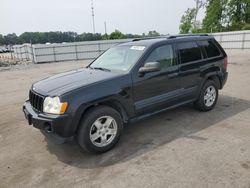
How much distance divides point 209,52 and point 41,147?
4149 millimetres

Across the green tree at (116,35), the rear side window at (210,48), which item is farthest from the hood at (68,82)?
the green tree at (116,35)

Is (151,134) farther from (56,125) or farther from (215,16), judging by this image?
(215,16)

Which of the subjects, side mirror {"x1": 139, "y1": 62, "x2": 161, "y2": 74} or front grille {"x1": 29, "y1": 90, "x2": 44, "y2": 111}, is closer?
front grille {"x1": 29, "y1": 90, "x2": 44, "y2": 111}

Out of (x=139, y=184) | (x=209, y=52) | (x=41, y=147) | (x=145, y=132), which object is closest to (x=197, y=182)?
(x=139, y=184)

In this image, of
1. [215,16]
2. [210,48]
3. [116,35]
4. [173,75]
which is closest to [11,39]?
[116,35]

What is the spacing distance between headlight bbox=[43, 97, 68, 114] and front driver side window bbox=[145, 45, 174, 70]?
1731 mm

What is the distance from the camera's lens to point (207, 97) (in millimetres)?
5004

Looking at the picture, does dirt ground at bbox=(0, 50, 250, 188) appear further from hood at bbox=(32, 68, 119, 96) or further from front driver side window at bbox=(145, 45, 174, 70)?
front driver side window at bbox=(145, 45, 174, 70)

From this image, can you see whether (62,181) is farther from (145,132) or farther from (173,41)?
(173,41)

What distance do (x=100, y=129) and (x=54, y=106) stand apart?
797 mm

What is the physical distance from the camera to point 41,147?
12.5ft

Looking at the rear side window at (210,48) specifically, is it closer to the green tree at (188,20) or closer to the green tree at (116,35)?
the green tree at (116,35)

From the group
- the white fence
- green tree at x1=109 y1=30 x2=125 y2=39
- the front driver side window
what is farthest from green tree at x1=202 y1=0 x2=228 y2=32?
the front driver side window

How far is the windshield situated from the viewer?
3928 mm
